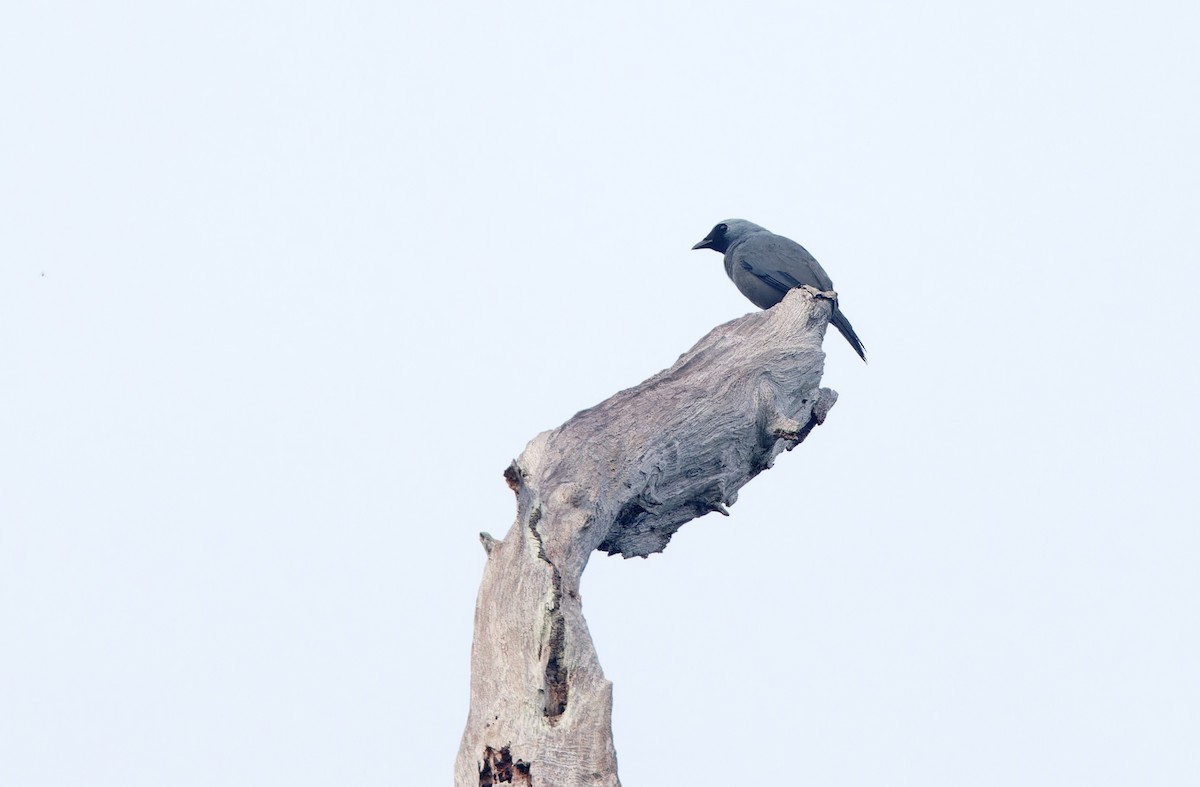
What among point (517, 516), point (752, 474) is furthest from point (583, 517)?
point (752, 474)

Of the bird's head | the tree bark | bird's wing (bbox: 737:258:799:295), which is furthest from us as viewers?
the bird's head

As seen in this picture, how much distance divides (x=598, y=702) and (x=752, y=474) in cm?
283

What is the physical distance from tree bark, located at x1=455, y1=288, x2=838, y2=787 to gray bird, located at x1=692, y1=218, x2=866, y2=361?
166cm

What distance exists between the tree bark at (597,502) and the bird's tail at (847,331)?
1.67 m

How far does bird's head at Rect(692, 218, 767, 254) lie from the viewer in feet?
36.9

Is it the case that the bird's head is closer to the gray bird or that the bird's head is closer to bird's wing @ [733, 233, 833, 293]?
the gray bird

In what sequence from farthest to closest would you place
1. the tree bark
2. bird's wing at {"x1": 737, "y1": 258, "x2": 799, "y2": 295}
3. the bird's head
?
the bird's head, bird's wing at {"x1": 737, "y1": 258, "x2": 799, "y2": 295}, the tree bark

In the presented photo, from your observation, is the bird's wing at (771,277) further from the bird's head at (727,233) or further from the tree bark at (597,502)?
the tree bark at (597,502)

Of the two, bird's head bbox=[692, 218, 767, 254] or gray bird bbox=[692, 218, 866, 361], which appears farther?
bird's head bbox=[692, 218, 767, 254]

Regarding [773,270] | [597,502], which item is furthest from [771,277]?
[597,502]

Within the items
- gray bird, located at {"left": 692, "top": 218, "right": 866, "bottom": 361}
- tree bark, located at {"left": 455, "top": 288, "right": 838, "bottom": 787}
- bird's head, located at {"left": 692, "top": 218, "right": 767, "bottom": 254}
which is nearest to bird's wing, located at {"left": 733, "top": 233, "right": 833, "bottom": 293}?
gray bird, located at {"left": 692, "top": 218, "right": 866, "bottom": 361}

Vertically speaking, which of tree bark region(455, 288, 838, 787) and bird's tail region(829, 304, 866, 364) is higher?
bird's tail region(829, 304, 866, 364)

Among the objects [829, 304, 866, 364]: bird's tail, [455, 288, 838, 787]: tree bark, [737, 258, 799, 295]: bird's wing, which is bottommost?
[455, 288, 838, 787]: tree bark

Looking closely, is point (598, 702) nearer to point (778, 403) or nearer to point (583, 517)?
point (583, 517)
